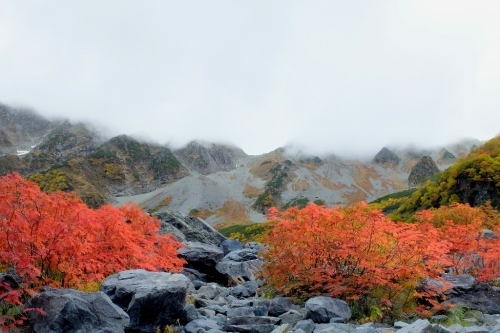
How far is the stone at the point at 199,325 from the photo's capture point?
975cm

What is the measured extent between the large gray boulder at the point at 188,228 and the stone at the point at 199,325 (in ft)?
62.6

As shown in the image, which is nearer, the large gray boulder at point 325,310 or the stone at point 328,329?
the stone at point 328,329

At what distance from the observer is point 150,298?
31.4 feet

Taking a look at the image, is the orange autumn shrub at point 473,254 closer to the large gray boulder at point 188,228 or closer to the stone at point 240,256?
the stone at point 240,256

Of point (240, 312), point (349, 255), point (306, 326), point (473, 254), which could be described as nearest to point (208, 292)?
point (240, 312)

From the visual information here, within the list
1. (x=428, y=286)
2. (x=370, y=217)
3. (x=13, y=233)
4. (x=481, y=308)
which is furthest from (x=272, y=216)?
(x=13, y=233)

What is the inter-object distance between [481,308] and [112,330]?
1092 centimetres

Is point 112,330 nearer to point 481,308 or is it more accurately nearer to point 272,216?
point 272,216

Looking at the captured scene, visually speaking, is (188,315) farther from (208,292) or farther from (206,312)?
(208,292)

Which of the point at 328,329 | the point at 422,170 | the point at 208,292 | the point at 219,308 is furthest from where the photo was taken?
the point at 422,170

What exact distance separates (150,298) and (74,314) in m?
1.80

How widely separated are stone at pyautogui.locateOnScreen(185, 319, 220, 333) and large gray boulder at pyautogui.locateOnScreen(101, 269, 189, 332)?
0.39m

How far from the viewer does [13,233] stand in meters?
9.31

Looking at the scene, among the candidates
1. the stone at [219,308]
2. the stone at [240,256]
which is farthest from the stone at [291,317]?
the stone at [240,256]
